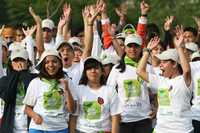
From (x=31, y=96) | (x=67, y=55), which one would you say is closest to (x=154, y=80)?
(x=67, y=55)

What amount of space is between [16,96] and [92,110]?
44.9 inches

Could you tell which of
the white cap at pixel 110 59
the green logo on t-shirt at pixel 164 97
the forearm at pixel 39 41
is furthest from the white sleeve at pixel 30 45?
the green logo on t-shirt at pixel 164 97

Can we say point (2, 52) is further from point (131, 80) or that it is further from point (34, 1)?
Result: point (34, 1)

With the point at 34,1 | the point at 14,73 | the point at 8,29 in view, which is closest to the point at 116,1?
the point at 34,1

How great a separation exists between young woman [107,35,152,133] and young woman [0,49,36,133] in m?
1.38

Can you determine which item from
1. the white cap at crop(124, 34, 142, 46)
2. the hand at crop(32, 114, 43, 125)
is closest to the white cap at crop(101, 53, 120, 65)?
the white cap at crop(124, 34, 142, 46)

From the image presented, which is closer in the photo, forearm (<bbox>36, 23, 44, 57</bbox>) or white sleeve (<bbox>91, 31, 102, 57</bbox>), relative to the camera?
forearm (<bbox>36, 23, 44, 57</bbox>)

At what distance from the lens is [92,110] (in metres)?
9.79

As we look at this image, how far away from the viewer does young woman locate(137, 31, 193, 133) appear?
386 inches

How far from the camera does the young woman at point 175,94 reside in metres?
9.81

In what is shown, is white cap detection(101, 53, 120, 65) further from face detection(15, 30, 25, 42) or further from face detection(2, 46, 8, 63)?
face detection(15, 30, 25, 42)

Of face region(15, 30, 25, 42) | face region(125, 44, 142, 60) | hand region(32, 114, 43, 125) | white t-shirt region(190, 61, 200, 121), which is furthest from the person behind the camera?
face region(15, 30, 25, 42)

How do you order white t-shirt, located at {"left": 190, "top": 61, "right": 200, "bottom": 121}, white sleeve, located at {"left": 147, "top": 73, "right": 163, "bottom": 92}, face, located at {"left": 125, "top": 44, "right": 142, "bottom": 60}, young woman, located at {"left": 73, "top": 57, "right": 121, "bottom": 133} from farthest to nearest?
face, located at {"left": 125, "top": 44, "right": 142, "bottom": 60}
white sleeve, located at {"left": 147, "top": 73, "right": 163, "bottom": 92}
white t-shirt, located at {"left": 190, "top": 61, "right": 200, "bottom": 121}
young woman, located at {"left": 73, "top": 57, "right": 121, "bottom": 133}

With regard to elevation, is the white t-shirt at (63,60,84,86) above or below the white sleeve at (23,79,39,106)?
above
